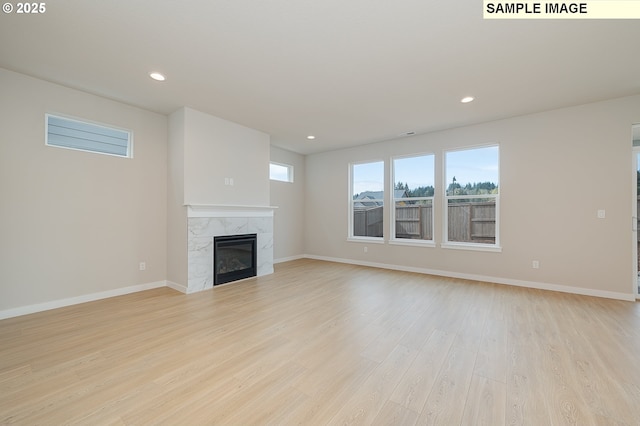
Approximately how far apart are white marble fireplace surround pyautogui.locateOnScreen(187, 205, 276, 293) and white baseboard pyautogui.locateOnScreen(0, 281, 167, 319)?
2.60 feet

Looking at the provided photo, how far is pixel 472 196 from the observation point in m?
4.64

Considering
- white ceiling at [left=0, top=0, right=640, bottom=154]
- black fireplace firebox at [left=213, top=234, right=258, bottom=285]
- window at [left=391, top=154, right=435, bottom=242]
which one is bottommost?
black fireplace firebox at [left=213, top=234, right=258, bottom=285]

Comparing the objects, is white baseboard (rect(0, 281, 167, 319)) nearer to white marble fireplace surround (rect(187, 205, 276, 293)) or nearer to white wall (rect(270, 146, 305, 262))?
white marble fireplace surround (rect(187, 205, 276, 293))

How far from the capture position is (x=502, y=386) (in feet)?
5.66

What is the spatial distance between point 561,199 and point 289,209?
5245mm

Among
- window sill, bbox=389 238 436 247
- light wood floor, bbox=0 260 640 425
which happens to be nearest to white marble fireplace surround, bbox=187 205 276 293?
light wood floor, bbox=0 260 640 425

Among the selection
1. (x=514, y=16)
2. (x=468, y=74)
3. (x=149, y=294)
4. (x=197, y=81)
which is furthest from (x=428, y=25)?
(x=149, y=294)

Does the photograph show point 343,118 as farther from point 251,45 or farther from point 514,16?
point 514,16

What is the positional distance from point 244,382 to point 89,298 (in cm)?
310

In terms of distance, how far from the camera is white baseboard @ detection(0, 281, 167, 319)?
114 inches

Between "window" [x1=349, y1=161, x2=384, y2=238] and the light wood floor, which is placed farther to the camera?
"window" [x1=349, y1=161, x2=384, y2=238]

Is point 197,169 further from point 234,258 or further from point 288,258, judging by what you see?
point 288,258

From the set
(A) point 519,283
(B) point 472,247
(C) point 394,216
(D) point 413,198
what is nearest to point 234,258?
(C) point 394,216

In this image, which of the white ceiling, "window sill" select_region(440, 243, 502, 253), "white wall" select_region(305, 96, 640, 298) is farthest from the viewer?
"window sill" select_region(440, 243, 502, 253)
